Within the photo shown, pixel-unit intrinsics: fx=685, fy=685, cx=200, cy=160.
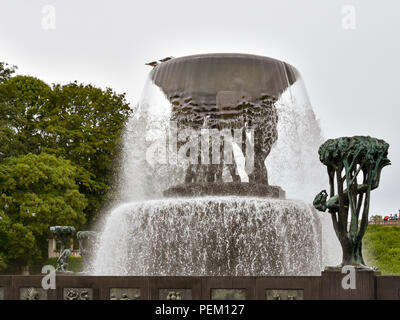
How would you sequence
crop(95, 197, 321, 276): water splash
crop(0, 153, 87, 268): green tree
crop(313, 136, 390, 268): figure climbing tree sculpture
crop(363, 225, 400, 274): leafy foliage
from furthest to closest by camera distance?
crop(363, 225, 400, 274): leafy foliage, crop(0, 153, 87, 268): green tree, crop(95, 197, 321, 276): water splash, crop(313, 136, 390, 268): figure climbing tree sculpture

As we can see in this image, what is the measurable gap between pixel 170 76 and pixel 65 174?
53.6ft

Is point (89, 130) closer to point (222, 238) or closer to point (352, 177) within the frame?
point (222, 238)

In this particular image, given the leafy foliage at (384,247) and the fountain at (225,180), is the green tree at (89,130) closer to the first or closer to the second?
the fountain at (225,180)

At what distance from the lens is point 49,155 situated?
32125mm

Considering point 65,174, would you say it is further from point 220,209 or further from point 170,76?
point 220,209

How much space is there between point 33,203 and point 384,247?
17820 mm

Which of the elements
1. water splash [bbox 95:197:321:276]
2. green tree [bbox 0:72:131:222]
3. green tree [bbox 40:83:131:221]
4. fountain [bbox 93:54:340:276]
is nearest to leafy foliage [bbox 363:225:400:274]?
green tree [bbox 40:83:131:221]

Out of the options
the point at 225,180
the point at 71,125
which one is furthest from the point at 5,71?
the point at 225,180

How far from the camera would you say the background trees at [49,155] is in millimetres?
30391

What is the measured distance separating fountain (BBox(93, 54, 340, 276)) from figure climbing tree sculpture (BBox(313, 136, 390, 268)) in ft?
9.81

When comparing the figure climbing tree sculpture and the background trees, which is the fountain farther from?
the background trees

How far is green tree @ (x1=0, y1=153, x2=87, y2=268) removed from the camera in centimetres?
2980

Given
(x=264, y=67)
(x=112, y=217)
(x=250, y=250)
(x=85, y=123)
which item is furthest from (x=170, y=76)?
(x=85, y=123)
